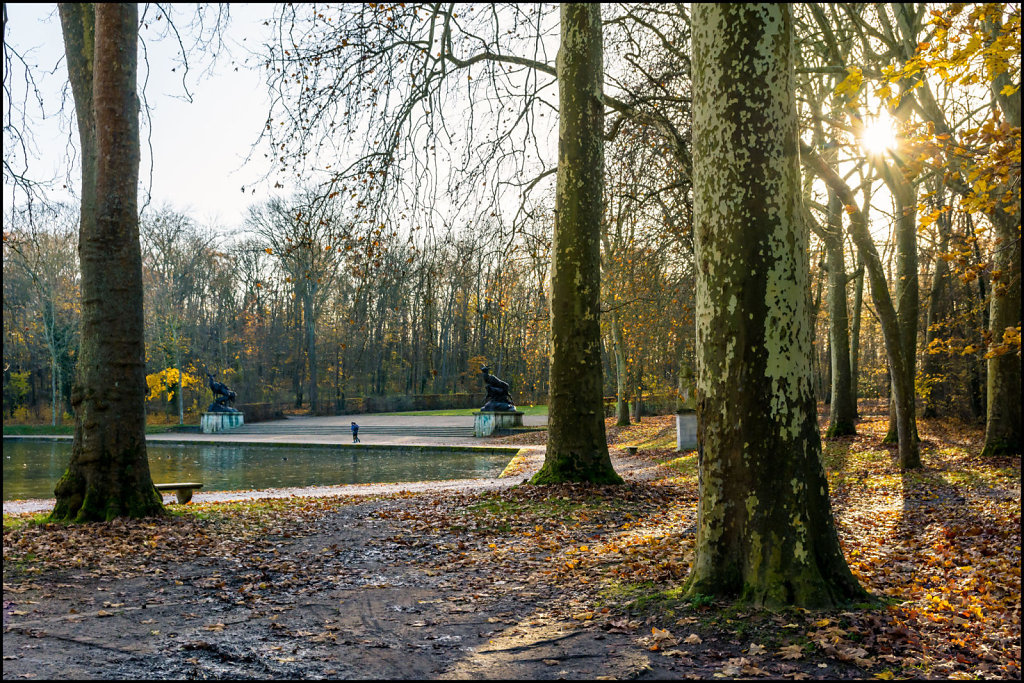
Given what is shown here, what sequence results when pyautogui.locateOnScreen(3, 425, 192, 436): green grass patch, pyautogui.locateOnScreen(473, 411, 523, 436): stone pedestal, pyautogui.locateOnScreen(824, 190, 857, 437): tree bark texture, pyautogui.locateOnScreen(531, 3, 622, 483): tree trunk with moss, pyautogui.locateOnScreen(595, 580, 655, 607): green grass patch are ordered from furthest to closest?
pyautogui.locateOnScreen(3, 425, 192, 436): green grass patch
pyautogui.locateOnScreen(473, 411, 523, 436): stone pedestal
pyautogui.locateOnScreen(824, 190, 857, 437): tree bark texture
pyautogui.locateOnScreen(531, 3, 622, 483): tree trunk with moss
pyautogui.locateOnScreen(595, 580, 655, 607): green grass patch

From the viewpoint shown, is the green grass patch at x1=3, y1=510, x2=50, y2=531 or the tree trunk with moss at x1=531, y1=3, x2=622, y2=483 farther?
the tree trunk with moss at x1=531, y1=3, x2=622, y2=483

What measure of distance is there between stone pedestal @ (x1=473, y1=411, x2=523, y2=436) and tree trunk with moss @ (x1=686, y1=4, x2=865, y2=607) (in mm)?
24045

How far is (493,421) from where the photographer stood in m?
28.6

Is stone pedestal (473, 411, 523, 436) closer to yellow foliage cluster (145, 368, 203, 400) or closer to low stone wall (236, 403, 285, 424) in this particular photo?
low stone wall (236, 403, 285, 424)

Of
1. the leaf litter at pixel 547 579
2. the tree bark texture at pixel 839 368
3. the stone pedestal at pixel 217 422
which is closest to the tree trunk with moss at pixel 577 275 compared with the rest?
the leaf litter at pixel 547 579

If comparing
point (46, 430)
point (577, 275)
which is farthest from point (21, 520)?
point (46, 430)

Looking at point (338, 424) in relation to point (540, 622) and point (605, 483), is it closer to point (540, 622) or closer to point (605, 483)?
point (605, 483)

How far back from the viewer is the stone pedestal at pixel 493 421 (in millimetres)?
28445

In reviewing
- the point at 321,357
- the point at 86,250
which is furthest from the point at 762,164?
the point at 321,357

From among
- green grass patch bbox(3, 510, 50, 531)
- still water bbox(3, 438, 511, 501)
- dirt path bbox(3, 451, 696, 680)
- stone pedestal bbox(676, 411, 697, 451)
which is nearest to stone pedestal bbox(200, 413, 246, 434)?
still water bbox(3, 438, 511, 501)

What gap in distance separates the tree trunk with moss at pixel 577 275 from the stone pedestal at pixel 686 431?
8.94 metres

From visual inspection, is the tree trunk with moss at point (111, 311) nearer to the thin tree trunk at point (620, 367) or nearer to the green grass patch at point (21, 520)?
the green grass patch at point (21, 520)

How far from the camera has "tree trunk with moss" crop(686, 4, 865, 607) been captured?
427 cm

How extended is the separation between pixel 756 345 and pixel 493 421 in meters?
24.6
